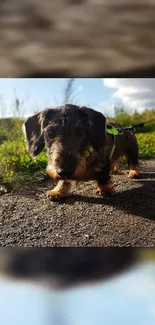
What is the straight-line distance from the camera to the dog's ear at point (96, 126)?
172 cm

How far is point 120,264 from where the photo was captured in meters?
1.68

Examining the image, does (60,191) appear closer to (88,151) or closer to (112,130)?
(88,151)

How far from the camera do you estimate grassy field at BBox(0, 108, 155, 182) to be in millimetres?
1741

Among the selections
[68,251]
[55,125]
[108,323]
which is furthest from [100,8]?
[108,323]

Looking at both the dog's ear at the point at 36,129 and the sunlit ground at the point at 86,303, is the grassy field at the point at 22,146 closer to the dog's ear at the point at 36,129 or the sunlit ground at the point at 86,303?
the dog's ear at the point at 36,129

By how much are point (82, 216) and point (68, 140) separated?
0.32m

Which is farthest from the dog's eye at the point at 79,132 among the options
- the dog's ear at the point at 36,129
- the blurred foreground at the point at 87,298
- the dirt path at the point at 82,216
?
the blurred foreground at the point at 87,298

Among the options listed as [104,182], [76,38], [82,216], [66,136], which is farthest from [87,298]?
[76,38]

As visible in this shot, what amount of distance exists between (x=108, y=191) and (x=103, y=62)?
54 cm

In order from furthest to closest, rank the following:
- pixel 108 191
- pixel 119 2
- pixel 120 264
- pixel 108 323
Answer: pixel 108 191
pixel 120 264
pixel 119 2
pixel 108 323

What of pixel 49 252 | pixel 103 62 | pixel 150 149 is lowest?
pixel 49 252

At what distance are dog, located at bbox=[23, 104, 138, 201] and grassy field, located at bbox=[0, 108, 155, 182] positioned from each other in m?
0.03

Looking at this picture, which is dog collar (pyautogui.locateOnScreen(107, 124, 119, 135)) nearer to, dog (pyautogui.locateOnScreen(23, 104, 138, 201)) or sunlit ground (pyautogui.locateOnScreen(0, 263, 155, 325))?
dog (pyautogui.locateOnScreen(23, 104, 138, 201))

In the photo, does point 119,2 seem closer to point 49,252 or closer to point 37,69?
point 37,69
